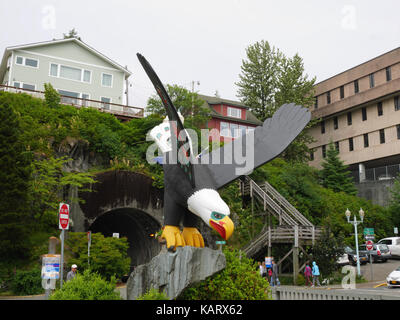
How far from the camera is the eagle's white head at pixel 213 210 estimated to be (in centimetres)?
848

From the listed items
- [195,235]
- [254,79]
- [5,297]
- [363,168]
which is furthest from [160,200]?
[363,168]

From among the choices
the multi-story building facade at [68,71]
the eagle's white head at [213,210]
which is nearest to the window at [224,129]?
the multi-story building facade at [68,71]

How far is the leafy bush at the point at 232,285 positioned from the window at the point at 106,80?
2717cm

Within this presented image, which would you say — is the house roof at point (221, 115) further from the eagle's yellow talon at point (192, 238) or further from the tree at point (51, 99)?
the eagle's yellow talon at point (192, 238)

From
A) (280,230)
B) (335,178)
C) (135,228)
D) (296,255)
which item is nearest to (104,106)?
(135,228)

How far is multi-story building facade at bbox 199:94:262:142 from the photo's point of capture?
3694cm

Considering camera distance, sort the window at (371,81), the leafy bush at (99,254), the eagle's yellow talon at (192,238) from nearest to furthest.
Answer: the eagle's yellow talon at (192,238), the leafy bush at (99,254), the window at (371,81)

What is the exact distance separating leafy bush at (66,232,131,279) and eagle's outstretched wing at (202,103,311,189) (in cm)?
869

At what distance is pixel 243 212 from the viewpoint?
81.7 ft

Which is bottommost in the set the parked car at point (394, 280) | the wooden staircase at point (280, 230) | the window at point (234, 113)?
the parked car at point (394, 280)

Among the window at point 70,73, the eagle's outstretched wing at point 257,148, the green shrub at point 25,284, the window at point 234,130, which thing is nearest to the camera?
the eagle's outstretched wing at point 257,148

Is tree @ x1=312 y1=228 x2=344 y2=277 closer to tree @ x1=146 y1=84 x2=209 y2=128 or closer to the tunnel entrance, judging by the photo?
the tunnel entrance

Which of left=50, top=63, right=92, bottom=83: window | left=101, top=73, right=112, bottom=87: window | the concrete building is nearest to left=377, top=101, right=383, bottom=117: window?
the concrete building

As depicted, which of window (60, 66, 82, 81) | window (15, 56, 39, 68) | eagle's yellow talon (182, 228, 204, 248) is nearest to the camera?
eagle's yellow talon (182, 228, 204, 248)
